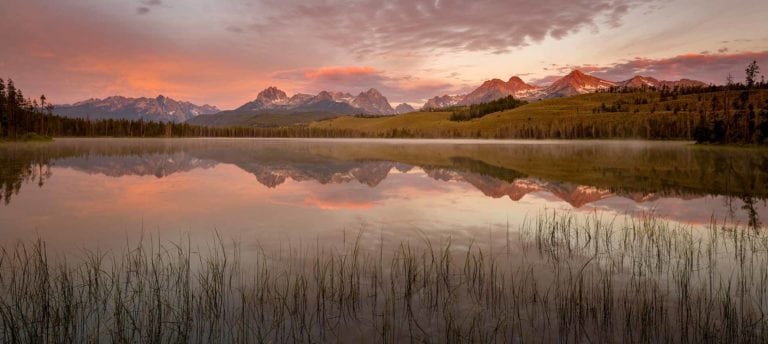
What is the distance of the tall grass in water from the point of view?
782 centimetres

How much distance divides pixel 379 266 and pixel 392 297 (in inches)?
85.2

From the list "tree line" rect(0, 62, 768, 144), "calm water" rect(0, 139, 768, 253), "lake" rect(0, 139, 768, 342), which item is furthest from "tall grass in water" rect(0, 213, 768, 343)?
"tree line" rect(0, 62, 768, 144)

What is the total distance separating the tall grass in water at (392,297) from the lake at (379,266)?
5cm

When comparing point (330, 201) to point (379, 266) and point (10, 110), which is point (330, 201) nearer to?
point (379, 266)

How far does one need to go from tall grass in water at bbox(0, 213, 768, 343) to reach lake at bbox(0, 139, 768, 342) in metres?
0.05

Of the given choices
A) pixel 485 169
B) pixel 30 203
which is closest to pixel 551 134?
pixel 485 169

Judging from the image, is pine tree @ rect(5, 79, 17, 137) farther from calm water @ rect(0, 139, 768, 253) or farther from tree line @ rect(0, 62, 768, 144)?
calm water @ rect(0, 139, 768, 253)

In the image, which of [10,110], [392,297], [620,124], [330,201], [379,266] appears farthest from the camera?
[620,124]

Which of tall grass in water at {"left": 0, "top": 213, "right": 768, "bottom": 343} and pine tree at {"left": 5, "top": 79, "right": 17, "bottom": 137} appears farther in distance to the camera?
pine tree at {"left": 5, "top": 79, "right": 17, "bottom": 137}

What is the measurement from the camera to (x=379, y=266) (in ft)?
38.2

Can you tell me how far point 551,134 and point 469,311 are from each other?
179042 mm

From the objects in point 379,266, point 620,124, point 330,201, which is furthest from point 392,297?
point 620,124

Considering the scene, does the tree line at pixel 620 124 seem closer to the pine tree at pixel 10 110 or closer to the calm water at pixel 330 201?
the pine tree at pixel 10 110

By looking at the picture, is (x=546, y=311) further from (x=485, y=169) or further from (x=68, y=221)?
(x=485, y=169)
